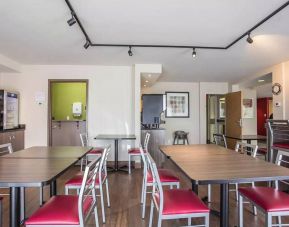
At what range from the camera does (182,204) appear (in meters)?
1.78

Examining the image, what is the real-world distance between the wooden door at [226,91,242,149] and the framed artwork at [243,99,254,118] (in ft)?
1.40

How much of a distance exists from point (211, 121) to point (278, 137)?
14.2 feet

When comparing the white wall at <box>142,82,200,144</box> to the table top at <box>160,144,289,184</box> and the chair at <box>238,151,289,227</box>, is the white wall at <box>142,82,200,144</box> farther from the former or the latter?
the chair at <box>238,151,289,227</box>

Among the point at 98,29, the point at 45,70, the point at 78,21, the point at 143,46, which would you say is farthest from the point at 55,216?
the point at 45,70

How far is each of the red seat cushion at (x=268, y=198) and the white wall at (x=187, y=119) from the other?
19.2 ft

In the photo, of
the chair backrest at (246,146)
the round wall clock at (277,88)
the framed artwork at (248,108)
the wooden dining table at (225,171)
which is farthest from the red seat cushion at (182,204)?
the framed artwork at (248,108)

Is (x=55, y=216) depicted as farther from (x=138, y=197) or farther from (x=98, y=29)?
(x=98, y=29)

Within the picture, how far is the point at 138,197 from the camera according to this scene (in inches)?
131

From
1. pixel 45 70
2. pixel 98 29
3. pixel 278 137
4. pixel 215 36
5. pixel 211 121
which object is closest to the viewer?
pixel 98 29

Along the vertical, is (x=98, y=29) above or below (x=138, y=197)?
above

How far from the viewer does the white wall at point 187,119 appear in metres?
7.91

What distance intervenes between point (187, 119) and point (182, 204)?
632 centimetres

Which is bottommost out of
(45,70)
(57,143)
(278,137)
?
(57,143)

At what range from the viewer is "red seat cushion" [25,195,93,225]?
5.03ft
